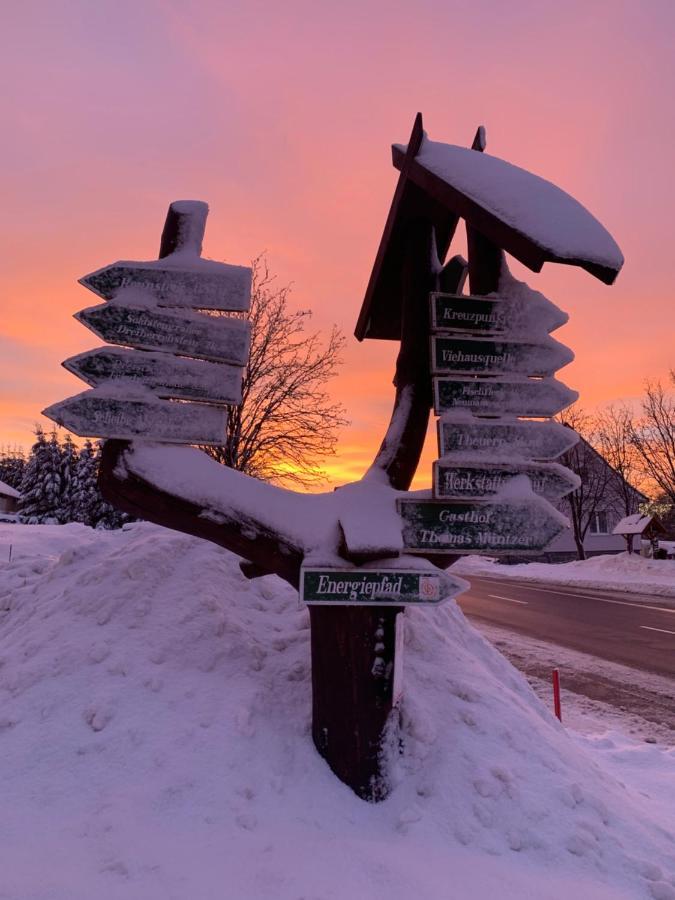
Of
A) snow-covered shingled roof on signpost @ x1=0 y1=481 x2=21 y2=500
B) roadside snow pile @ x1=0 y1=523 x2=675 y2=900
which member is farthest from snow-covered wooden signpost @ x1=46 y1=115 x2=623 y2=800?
snow-covered shingled roof on signpost @ x1=0 y1=481 x2=21 y2=500

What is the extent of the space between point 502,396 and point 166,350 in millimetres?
2347

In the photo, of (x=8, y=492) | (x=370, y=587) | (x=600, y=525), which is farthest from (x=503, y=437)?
(x=8, y=492)

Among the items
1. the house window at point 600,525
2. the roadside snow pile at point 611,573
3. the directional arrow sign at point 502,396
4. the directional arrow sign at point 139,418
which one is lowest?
the roadside snow pile at point 611,573

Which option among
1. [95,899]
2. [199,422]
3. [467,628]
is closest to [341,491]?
[199,422]

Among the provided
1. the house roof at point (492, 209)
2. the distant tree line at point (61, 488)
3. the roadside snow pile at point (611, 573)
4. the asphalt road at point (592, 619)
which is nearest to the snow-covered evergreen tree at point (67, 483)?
the distant tree line at point (61, 488)

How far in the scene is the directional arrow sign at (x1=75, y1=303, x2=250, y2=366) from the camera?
3971 mm

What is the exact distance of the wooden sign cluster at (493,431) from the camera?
12.9 ft

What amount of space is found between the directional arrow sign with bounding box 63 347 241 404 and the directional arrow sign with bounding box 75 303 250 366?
65 millimetres

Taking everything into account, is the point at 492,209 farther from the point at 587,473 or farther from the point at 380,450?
the point at 587,473

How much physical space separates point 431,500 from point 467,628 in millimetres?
3309

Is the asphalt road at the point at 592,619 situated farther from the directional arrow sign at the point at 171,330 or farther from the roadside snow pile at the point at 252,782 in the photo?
the directional arrow sign at the point at 171,330

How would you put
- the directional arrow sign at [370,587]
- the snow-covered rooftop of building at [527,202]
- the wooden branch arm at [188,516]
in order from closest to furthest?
the snow-covered rooftop of building at [527,202], the directional arrow sign at [370,587], the wooden branch arm at [188,516]

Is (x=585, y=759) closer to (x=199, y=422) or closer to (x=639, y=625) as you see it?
(x=199, y=422)

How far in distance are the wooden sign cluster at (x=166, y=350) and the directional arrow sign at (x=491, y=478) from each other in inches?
61.2
